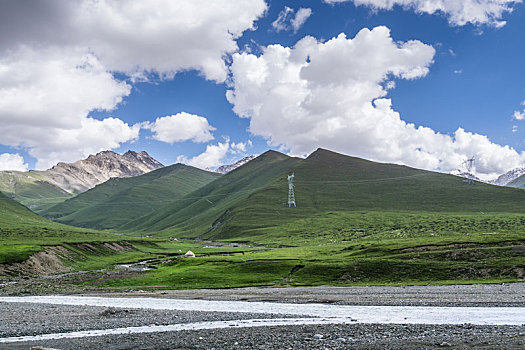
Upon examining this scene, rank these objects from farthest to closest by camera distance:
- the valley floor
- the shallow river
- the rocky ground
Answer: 1. the rocky ground
2. the shallow river
3. the valley floor

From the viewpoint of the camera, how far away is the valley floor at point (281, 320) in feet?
82.1

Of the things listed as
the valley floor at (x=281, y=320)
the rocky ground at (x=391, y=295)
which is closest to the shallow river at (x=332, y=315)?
the valley floor at (x=281, y=320)

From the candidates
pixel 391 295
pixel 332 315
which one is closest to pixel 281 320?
pixel 332 315

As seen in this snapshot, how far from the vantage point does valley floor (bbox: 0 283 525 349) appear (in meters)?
25.0

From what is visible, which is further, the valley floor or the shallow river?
the shallow river

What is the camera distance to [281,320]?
35781 millimetres

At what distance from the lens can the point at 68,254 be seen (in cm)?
11844

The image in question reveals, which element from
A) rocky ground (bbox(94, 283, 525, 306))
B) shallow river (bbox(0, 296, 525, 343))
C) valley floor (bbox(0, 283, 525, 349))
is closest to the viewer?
valley floor (bbox(0, 283, 525, 349))

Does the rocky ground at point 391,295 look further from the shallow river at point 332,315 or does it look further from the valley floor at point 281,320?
the shallow river at point 332,315

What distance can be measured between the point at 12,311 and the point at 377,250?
76.7m

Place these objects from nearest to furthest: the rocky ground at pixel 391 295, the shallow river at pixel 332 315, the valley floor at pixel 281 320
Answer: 1. the valley floor at pixel 281 320
2. the shallow river at pixel 332 315
3. the rocky ground at pixel 391 295

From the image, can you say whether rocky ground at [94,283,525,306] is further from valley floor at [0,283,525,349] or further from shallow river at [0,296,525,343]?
shallow river at [0,296,525,343]

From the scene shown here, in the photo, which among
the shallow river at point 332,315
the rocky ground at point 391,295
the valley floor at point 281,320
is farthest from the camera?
the rocky ground at point 391,295

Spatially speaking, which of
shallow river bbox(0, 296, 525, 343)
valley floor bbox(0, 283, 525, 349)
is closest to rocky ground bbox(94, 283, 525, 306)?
valley floor bbox(0, 283, 525, 349)
